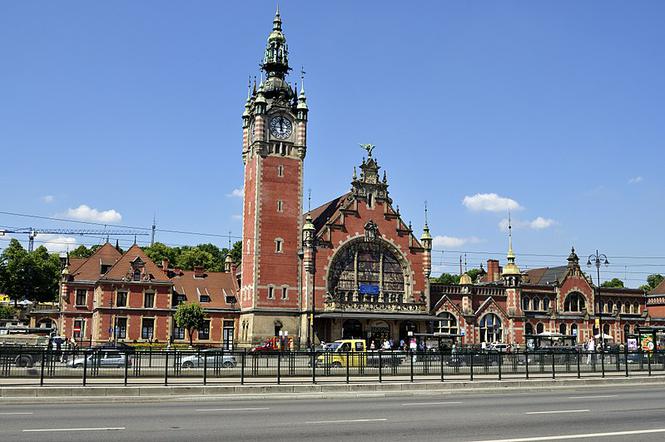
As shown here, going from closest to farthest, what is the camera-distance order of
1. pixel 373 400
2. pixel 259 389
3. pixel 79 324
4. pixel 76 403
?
pixel 76 403 < pixel 373 400 < pixel 259 389 < pixel 79 324

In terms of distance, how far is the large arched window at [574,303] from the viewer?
84250 millimetres

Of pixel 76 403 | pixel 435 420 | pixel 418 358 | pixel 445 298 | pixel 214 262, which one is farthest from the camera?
pixel 214 262

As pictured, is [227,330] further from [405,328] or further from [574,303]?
[574,303]

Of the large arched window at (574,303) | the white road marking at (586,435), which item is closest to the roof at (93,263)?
the large arched window at (574,303)

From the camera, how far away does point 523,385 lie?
3033 centimetres

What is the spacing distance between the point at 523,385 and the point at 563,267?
5959 cm

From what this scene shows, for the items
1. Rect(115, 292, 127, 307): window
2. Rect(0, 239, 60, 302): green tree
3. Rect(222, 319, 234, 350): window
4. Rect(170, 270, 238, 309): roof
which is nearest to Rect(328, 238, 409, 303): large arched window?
Rect(222, 319, 234, 350): window

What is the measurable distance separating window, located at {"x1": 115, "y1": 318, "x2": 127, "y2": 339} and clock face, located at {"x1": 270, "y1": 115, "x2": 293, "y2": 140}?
24630mm

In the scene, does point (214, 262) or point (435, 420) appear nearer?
point (435, 420)

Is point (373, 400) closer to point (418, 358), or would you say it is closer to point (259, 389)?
point (259, 389)

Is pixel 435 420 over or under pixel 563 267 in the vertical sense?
under

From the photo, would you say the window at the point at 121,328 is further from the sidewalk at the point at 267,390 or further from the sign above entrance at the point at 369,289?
the sidewalk at the point at 267,390

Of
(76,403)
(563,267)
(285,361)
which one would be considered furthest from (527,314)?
(76,403)

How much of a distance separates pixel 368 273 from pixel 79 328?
30530mm
